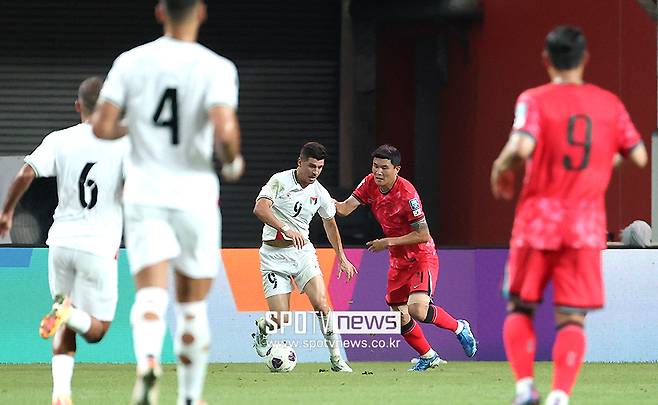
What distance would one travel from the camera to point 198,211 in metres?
6.62

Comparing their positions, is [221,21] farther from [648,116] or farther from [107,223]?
[107,223]

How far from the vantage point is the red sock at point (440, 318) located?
12609mm

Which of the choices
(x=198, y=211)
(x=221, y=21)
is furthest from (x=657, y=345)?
(x=221, y=21)

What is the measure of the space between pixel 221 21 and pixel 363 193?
1095cm

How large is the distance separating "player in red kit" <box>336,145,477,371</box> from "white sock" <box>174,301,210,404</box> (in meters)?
5.62

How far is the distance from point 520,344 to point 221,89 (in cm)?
182

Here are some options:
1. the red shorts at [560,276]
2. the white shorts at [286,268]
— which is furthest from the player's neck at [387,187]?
the red shorts at [560,276]

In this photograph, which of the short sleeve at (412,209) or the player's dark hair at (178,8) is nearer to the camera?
the player's dark hair at (178,8)

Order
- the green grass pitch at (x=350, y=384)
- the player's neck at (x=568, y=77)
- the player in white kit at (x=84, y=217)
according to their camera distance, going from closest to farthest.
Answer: the player's neck at (x=568, y=77), the player in white kit at (x=84, y=217), the green grass pitch at (x=350, y=384)

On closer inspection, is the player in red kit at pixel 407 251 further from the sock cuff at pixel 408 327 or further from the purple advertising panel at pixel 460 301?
the purple advertising panel at pixel 460 301

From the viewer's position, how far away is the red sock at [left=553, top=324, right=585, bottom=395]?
6797mm

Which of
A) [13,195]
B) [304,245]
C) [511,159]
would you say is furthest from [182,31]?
[304,245]

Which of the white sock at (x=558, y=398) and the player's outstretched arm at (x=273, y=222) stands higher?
the player's outstretched arm at (x=273, y=222)

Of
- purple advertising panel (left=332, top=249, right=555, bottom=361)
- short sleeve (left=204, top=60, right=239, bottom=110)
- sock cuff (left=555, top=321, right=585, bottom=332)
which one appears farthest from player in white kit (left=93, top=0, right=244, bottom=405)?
purple advertising panel (left=332, top=249, right=555, bottom=361)
